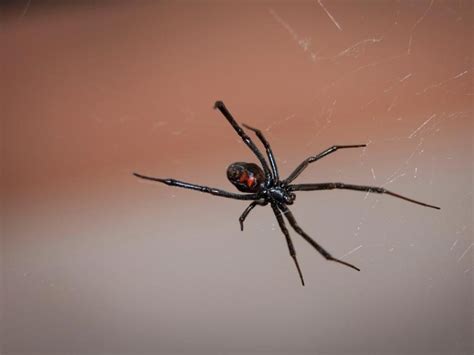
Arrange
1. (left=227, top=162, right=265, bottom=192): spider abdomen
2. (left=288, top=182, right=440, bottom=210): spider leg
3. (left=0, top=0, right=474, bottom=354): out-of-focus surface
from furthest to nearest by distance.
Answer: (left=0, top=0, right=474, bottom=354): out-of-focus surface < (left=227, top=162, right=265, bottom=192): spider abdomen < (left=288, top=182, right=440, bottom=210): spider leg

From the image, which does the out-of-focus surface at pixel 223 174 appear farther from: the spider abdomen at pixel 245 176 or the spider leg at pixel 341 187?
the spider abdomen at pixel 245 176

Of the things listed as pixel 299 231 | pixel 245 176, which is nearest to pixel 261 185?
pixel 245 176

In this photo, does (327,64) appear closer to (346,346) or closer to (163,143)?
(163,143)

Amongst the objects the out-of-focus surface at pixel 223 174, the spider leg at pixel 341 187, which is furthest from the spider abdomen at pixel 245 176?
the out-of-focus surface at pixel 223 174

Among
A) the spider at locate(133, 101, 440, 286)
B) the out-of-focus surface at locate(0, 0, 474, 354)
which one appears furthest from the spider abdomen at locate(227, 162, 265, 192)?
the out-of-focus surface at locate(0, 0, 474, 354)

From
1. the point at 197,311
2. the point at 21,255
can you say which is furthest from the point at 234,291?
the point at 21,255

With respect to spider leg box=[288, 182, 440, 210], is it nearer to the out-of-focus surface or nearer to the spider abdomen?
the spider abdomen

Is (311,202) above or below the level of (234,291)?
above
